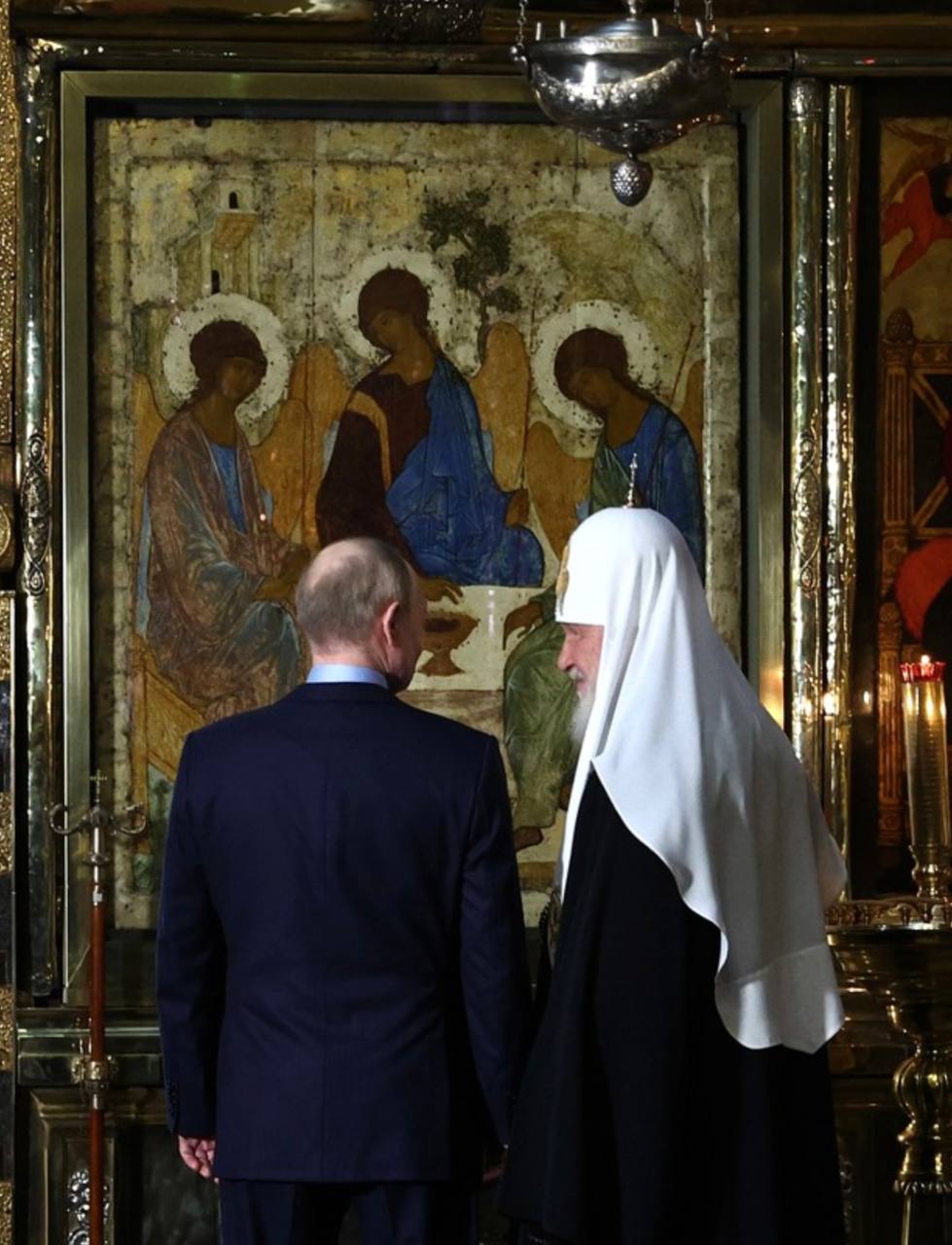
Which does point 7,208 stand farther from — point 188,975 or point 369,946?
point 369,946

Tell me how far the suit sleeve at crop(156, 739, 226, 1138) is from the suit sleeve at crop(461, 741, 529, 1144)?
507 mm

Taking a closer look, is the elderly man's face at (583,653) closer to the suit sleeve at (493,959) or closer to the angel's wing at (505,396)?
the suit sleeve at (493,959)

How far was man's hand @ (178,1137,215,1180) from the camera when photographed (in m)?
4.64

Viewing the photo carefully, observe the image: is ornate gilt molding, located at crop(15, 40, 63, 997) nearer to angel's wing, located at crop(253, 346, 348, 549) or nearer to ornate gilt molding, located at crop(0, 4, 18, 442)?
ornate gilt molding, located at crop(0, 4, 18, 442)

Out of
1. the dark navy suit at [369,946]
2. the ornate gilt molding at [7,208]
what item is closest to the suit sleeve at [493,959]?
the dark navy suit at [369,946]

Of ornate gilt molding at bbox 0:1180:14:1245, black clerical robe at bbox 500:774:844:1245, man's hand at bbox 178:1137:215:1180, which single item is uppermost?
black clerical robe at bbox 500:774:844:1245

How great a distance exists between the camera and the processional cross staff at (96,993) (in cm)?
627

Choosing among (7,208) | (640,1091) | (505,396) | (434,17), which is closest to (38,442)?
(7,208)

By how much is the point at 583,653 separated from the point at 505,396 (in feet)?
8.64

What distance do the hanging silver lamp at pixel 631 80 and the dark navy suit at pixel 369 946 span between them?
3.87 feet

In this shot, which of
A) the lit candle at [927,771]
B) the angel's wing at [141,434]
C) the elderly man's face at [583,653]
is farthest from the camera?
the angel's wing at [141,434]

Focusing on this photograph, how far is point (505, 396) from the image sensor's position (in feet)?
22.1

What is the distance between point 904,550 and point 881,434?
0.33 meters

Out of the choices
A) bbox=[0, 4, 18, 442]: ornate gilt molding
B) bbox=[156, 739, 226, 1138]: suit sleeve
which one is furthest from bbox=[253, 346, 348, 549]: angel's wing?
bbox=[156, 739, 226, 1138]: suit sleeve
